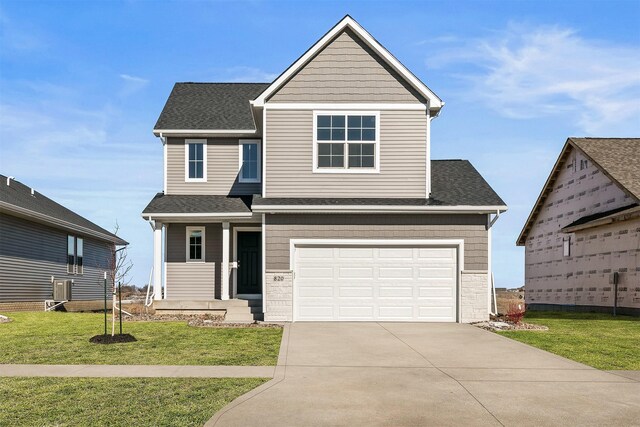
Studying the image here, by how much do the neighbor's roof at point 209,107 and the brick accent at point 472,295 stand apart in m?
9.57

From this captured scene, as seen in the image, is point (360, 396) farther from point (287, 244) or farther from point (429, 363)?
point (287, 244)

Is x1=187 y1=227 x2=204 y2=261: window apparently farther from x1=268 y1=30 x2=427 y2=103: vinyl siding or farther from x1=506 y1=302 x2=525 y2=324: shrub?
x1=506 y1=302 x2=525 y2=324: shrub

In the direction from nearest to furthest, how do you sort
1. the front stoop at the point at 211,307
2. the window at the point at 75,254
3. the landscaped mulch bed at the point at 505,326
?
the landscaped mulch bed at the point at 505,326 → the front stoop at the point at 211,307 → the window at the point at 75,254

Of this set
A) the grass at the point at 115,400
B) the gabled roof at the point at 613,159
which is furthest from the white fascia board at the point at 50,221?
the gabled roof at the point at 613,159

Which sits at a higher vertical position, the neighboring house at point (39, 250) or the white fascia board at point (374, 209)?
the white fascia board at point (374, 209)

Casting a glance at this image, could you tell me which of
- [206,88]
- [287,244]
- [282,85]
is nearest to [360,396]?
[287,244]

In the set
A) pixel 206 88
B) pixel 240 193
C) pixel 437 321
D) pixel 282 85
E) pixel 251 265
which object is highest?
pixel 206 88

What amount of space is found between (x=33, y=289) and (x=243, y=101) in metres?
11.7

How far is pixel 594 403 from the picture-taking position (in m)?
7.71

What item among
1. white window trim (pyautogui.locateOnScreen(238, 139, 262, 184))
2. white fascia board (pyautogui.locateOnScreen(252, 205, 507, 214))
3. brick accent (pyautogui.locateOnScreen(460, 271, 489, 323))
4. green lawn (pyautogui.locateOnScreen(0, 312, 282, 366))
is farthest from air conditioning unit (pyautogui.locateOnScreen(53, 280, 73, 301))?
brick accent (pyautogui.locateOnScreen(460, 271, 489, 323))

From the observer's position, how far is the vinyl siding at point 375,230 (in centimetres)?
1758

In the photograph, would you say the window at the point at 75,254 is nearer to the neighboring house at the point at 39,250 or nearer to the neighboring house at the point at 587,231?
the neighboring house at the point at 39,250

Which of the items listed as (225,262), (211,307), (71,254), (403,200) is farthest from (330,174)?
(71,254)

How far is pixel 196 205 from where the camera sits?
20.5 meters
